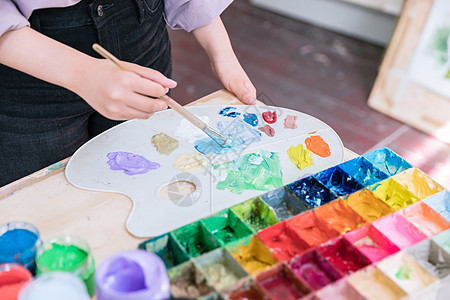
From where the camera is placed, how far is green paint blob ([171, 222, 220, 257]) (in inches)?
28.6

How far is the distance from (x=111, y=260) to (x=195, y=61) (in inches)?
82.6

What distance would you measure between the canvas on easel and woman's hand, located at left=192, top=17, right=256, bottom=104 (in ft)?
4.22

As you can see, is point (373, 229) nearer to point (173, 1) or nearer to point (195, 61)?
point (173, 1)

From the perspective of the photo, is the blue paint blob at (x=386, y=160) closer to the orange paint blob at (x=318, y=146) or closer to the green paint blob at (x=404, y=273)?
the orange paint blob at (x=318, y=146)

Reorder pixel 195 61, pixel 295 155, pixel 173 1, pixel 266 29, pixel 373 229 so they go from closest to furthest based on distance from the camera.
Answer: pixel 373 229
pixel 295 155
pixel 173 1
pixel 195 61
pixel 266 29

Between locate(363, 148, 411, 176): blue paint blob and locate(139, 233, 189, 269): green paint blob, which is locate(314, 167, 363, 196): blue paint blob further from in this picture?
locate(139, 233, 189, 269): green paint blob

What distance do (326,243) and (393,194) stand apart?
0.19 metres

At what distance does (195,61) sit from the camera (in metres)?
2.60

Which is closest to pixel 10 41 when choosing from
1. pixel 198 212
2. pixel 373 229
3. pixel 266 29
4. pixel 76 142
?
pixel 76 142

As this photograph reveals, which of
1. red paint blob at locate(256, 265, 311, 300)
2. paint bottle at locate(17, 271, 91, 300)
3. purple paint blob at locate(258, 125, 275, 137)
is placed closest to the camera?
paint bottle at locate(17, 271, 91, 300)

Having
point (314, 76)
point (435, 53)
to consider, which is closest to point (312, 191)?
point (435, 53)

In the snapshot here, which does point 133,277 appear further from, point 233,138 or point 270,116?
point 270,116

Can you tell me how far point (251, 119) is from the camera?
1.03 metres

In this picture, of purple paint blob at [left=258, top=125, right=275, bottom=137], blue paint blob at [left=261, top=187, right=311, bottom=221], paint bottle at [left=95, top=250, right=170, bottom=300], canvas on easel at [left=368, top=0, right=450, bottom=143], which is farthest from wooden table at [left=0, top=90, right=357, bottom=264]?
canvas on easel at [left=368, top=0, right=450, bottom=143]
